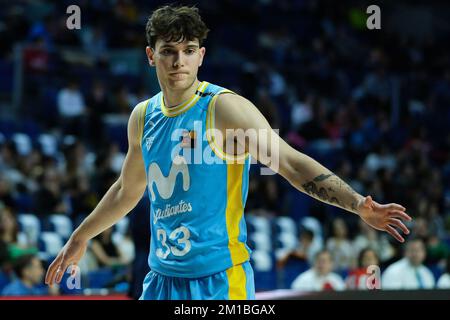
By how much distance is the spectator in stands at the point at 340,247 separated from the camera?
34.3 ft

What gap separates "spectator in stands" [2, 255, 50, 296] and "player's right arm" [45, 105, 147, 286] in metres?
2.86

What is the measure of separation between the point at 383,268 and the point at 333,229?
4.27 feet

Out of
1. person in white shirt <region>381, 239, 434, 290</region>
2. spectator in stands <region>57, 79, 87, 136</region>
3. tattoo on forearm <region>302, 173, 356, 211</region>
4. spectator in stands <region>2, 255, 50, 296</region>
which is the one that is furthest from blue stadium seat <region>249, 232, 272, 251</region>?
tattoo on forearm <region>302, 173, 356, 211</region>

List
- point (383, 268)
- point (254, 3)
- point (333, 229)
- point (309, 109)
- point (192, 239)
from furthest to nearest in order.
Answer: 1. point (254, 3)
2. point (309, 109)
3. point (333, 229)
4. point (383, 268)
5. point (192, 239)

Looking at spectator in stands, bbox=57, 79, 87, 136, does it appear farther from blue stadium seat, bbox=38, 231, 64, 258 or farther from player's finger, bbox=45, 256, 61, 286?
player's finger, bbox=45, 256, 61, 286

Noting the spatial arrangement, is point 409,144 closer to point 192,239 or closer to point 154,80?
point 154,80

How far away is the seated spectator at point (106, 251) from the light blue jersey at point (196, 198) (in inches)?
200

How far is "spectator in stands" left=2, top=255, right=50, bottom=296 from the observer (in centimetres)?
698

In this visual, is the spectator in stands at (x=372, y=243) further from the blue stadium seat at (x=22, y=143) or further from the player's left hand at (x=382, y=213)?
the player's left hand at (x=382, y=213)

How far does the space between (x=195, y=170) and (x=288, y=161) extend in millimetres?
432

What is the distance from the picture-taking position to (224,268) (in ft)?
12.2
